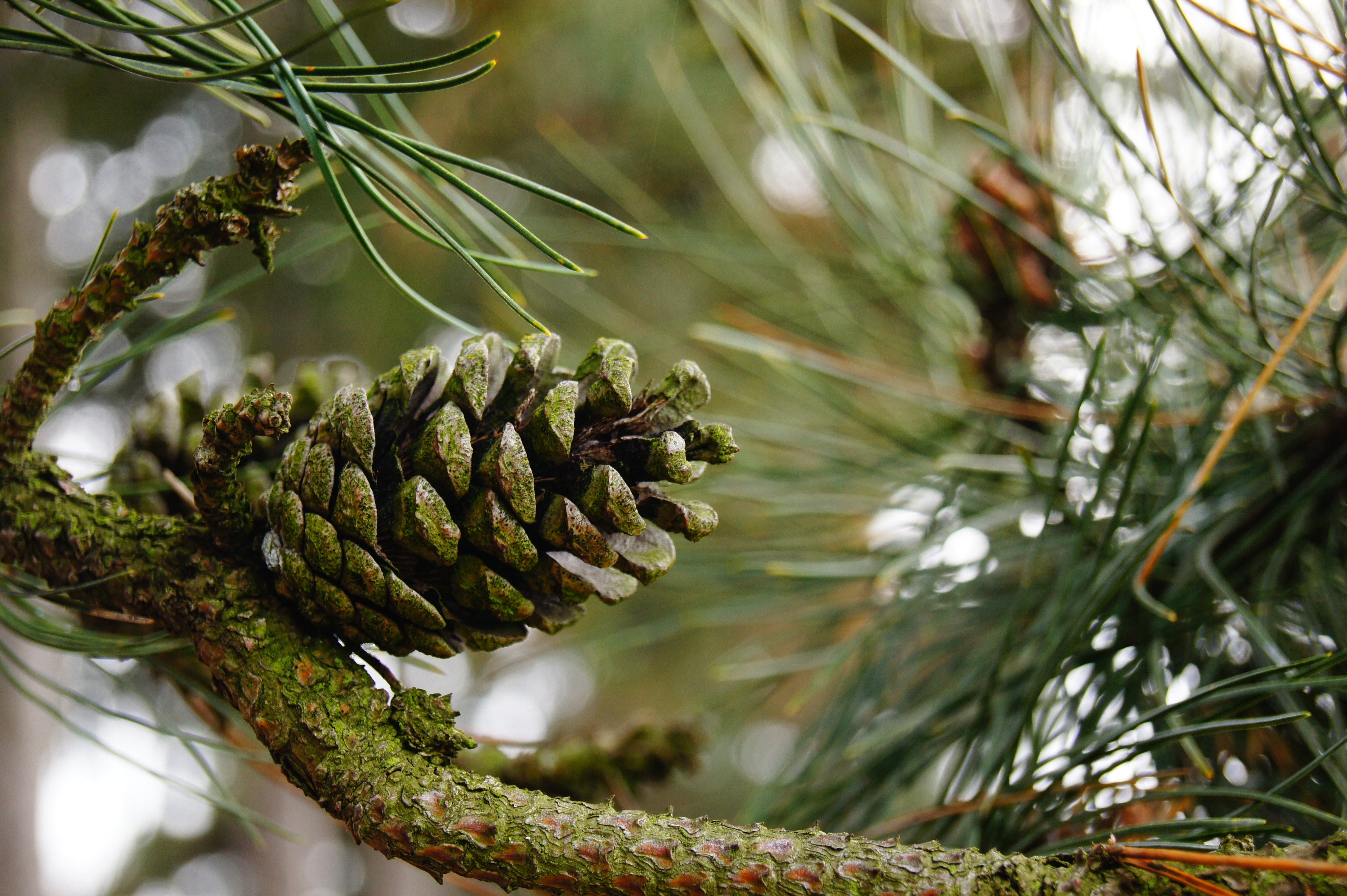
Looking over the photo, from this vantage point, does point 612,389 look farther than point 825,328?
No

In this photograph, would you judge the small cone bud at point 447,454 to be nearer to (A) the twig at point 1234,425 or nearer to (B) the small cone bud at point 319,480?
(B) the small cone bud at point 319,480

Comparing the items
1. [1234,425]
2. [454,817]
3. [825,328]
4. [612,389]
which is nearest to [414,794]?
[454,817]

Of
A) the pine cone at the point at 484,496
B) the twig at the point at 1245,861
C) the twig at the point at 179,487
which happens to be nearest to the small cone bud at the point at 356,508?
the pine cone at the point at 484,496

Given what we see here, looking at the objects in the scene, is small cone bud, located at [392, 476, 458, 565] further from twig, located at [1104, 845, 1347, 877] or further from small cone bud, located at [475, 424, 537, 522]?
twig, located at [1104, 845, 1347, 877]

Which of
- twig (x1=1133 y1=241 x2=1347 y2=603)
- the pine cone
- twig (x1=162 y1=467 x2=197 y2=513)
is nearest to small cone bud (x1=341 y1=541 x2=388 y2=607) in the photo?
the pine cone

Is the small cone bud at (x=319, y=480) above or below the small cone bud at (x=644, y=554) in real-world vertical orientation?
above

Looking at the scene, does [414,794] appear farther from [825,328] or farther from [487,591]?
[825,328]

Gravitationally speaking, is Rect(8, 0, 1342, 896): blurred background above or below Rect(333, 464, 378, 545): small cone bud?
above
